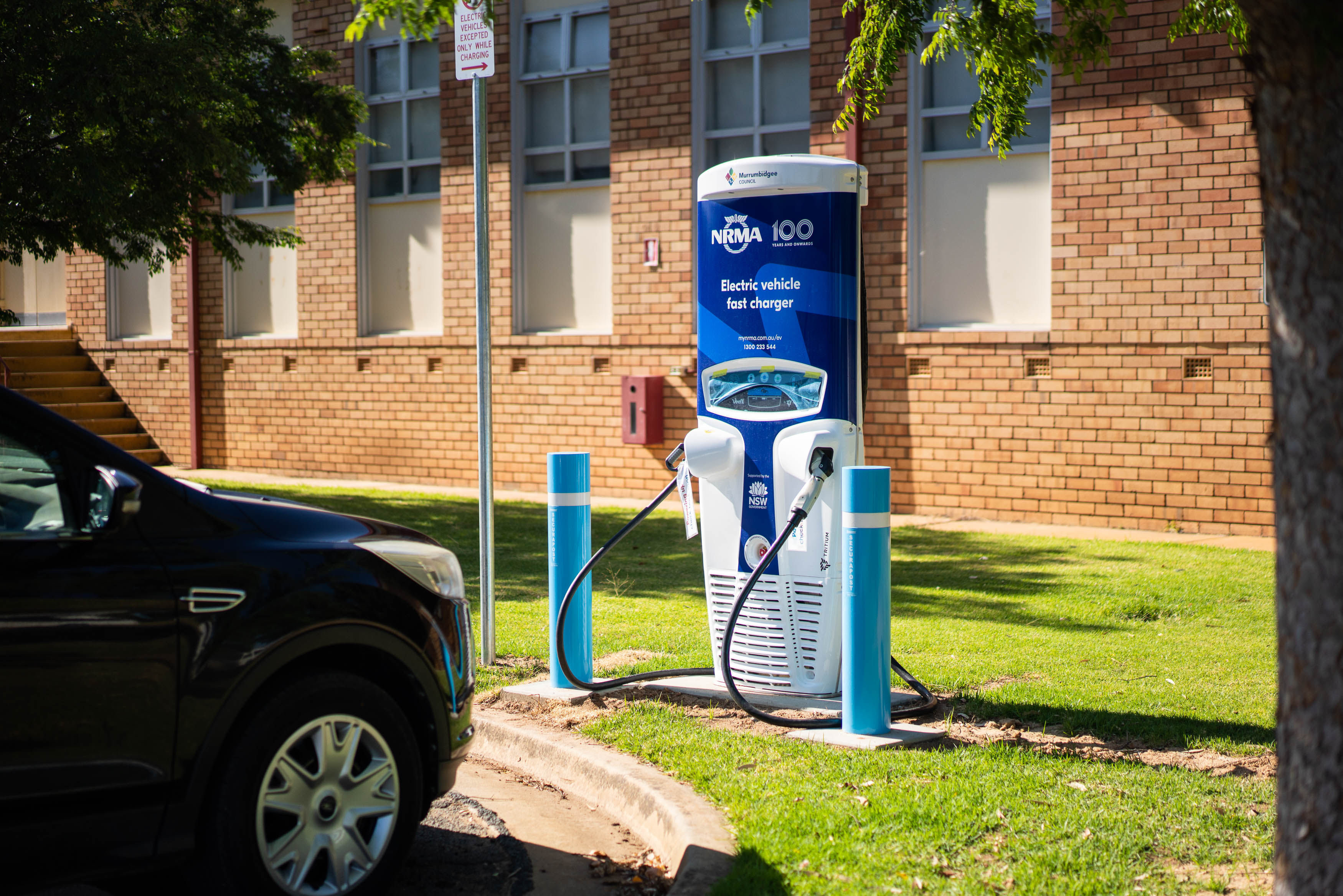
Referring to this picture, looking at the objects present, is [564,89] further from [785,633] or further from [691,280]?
[785,633]

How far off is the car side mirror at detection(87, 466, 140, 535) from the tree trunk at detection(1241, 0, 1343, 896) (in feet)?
8.72

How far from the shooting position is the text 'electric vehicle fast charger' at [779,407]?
573 centimetres

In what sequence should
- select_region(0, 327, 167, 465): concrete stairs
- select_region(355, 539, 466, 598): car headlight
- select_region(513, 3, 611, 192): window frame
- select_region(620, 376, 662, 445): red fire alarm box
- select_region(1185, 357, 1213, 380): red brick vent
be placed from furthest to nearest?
select_region(0, 327, 167, 465): concrete stairs < select_region(513, 3, 611, 192): window frame < select_region(620, 376, 662, 445): red fire alarm box < select_region(1185, 357, 1213, 380): red brick vent < select_region(355, 539, 466, 598): car headlight

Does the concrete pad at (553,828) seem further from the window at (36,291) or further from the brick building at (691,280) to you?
the window at (36,291)

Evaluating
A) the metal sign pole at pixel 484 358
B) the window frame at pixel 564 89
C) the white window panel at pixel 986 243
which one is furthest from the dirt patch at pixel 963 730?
the window frame at pixel 564 89

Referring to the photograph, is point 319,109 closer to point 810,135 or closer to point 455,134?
point 455,134

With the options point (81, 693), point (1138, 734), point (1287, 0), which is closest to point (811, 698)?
point (1138, 734)

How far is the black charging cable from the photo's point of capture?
546 cm

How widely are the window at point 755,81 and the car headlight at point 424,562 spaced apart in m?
9.88

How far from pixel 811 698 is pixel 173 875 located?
3.00m

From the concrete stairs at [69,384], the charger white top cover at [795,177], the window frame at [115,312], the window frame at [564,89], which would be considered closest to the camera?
the charger white top cover at [795,177]

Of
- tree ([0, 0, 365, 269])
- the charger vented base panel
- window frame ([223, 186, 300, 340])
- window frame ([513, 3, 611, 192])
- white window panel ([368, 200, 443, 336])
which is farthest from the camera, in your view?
window frame ([223, 186, 300, 340])

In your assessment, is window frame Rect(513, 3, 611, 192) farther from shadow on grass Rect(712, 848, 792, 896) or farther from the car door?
the car door

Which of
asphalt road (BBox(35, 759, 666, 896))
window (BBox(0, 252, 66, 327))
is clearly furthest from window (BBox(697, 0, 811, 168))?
window (BBox(0, 252, 66, 327))
